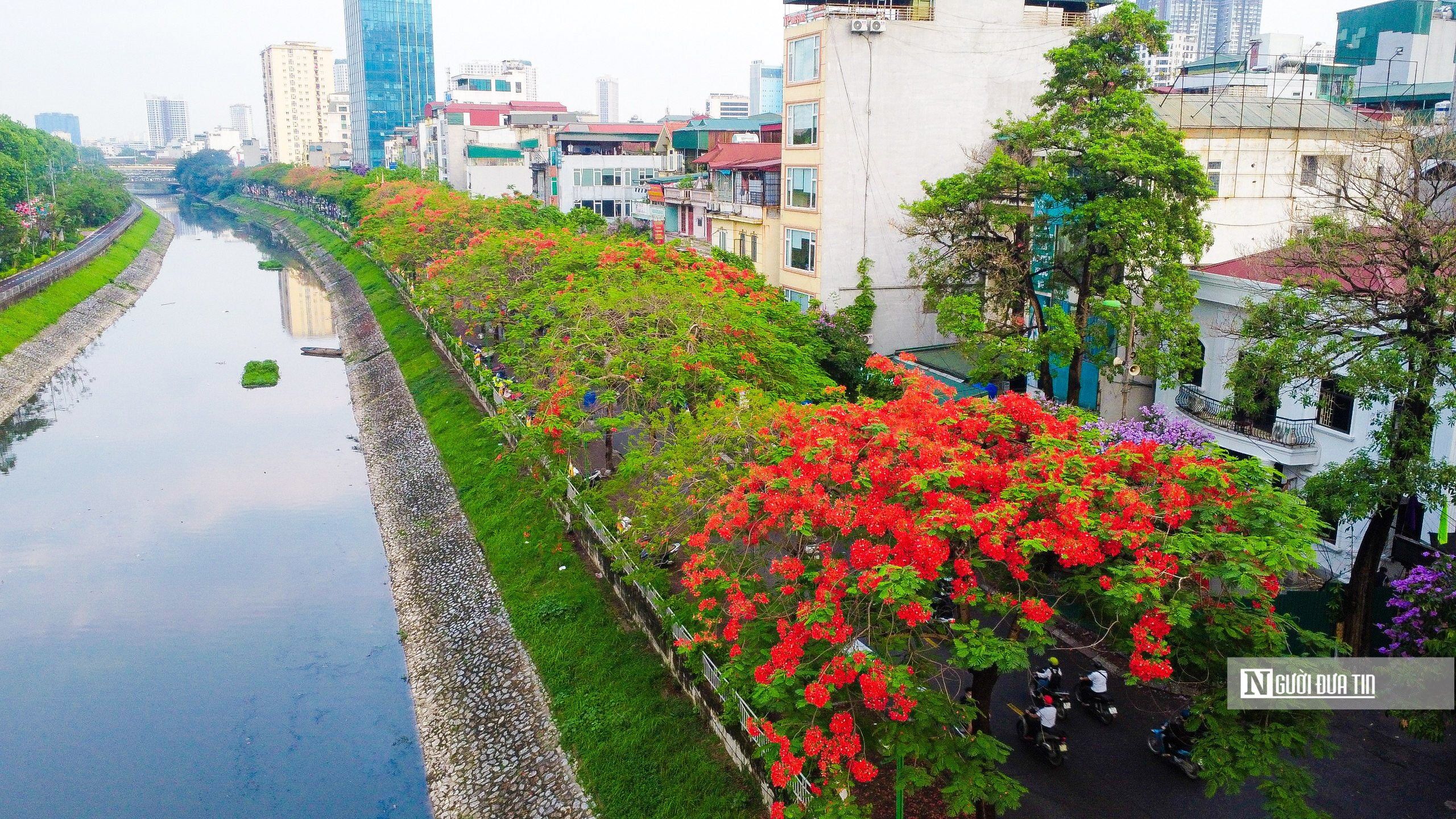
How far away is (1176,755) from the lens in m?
15.6

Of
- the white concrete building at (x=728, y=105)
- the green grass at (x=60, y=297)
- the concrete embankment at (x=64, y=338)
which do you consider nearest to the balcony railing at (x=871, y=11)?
the concrete embankment at (x=64, y=338)

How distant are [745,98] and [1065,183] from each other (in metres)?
165

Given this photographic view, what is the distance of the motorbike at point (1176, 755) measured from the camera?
15.3 metres

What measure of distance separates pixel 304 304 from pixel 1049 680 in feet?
230

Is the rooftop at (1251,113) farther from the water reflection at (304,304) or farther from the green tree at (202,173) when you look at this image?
the green tree at (202,173)

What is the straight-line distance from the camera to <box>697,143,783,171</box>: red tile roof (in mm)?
42812

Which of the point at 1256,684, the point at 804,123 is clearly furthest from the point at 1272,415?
the point at 804,123

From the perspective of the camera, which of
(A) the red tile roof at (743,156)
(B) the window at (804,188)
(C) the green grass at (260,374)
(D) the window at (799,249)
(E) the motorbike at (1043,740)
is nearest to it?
(E) the motorbike at (1043,740)

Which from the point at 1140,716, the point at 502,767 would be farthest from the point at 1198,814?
the point at 502,767

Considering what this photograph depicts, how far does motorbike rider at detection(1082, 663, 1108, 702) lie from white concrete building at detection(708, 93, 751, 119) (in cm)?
14684

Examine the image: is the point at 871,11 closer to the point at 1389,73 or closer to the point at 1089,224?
the point at 1089,224

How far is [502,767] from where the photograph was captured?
64.1ft

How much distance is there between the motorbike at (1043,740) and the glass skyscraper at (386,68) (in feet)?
615

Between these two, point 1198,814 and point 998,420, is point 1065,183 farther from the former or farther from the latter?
point 1198,814
